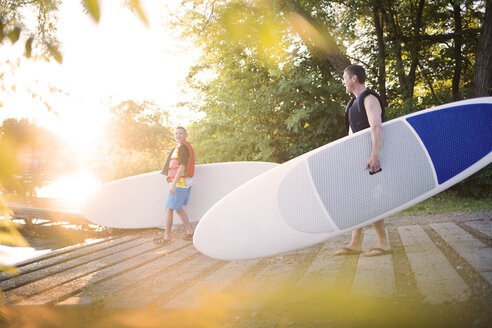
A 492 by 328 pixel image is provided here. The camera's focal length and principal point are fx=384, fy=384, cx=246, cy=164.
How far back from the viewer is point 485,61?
24.8 ft

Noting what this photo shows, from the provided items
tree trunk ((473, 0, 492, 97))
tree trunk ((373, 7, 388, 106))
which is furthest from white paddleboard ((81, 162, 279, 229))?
tree trunk ((473, 0, 492, 97))

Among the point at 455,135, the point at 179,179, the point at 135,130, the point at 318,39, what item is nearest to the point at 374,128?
the point at 455,135

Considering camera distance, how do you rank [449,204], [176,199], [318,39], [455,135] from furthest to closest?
1. [318,39]
2. [449,204]
3. [176,199]
4. [455,135]

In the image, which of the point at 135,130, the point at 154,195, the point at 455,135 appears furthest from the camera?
the point at 135,130

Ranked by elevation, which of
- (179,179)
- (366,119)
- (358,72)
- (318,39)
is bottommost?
(179,179)

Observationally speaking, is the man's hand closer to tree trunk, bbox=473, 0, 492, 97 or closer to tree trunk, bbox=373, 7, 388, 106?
tree trunk, bbox=473, 0, 492, 97

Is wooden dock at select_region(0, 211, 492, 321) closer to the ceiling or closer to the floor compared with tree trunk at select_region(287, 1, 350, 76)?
closer to the floor

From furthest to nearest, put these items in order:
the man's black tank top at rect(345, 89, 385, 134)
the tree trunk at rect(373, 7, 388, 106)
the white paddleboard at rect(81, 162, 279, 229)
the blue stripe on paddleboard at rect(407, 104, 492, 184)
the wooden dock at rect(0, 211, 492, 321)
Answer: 1. the tree trunk at rect(373, 7, 388, 106)
2. the white paddleboard at rect(81, 162, 279, 229)
3. the blue stripe on paddleboard at rect(407, 104, 492, 184)
4. the man's black tank top at rect(345, 89, 385, 134)
5. the wooden dock at rect(0, 211, 492, 321)

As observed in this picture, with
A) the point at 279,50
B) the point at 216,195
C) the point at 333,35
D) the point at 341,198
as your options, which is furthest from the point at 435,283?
the point at 333,35

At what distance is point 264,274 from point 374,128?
4.75ft

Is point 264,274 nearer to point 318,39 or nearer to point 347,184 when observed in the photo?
point 347,184

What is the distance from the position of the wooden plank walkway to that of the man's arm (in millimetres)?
771

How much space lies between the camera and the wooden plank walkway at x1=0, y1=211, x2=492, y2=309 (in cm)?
241

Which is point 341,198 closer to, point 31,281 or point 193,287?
point 193,287
